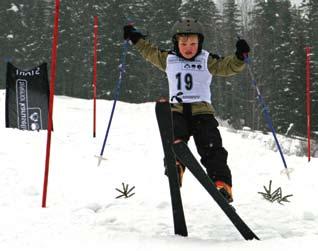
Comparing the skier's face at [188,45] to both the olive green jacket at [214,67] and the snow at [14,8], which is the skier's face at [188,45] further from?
the snow at [14,8]

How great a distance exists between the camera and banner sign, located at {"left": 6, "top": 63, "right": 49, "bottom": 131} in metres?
9.85

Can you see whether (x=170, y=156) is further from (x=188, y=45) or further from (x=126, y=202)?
(x=126, y=202)

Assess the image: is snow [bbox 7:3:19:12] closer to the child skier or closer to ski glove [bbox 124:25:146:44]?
ski glove [bbox 124:25:146:44]

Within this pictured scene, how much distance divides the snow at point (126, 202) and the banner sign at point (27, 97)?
0.71 meters

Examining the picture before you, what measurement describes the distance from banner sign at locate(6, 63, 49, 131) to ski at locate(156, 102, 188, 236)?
6.96 meters

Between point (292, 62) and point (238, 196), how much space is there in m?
25.7

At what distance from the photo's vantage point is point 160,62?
15.3 ft

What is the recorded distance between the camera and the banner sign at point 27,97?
32.3 feet

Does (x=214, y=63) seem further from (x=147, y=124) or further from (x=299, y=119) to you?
(x=299, y=119)

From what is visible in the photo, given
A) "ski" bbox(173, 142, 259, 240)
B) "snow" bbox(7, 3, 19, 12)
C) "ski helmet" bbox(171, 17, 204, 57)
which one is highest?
"snow" bbox(7, 3, 19, 12)

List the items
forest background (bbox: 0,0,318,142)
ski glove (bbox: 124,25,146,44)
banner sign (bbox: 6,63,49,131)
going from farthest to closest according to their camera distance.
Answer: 1. forest background (bbox: 0,0,318,142)
2. banner sign (bbox: 6,63,49,131)
3. ski glove (bbox: 124,25,146,44)

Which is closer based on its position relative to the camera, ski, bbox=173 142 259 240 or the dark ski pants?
ski, bbox=173 142 259 240

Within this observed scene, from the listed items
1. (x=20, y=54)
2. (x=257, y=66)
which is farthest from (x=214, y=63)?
(x=20, y=54)

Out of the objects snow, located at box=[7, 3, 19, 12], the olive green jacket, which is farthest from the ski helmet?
snow, located at box=[7, 3, 19, 12]
